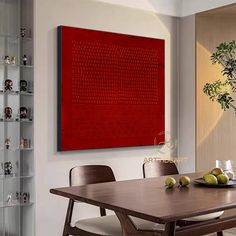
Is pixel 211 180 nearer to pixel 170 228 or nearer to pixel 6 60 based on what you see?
pixel 170 228

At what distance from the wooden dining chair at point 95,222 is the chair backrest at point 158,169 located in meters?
0.36

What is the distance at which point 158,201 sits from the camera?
7.71 feet

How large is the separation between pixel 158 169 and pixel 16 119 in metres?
1.34

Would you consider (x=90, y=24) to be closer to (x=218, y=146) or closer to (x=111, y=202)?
(x=218, y=146)

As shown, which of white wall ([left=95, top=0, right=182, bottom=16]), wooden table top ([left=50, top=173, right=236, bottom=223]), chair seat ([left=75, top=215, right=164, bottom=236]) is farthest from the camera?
white wall ([left=95, top=0, right=182, bottom=16])

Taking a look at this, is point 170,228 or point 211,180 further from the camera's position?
point 211,180

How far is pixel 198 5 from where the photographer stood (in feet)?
16.1

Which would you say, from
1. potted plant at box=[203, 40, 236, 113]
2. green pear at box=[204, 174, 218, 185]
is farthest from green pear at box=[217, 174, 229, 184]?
potted plant at box=[203, 40, 236, 113]

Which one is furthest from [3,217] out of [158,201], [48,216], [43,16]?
[158,201]

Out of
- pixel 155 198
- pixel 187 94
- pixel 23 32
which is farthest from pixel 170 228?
pixel 187 94

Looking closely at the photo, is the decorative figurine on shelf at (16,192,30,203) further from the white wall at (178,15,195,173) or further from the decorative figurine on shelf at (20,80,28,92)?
the white wall at (178,15,195,173)

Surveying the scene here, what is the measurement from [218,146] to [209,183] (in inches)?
91.0

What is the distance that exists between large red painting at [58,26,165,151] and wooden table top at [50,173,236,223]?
1369mm

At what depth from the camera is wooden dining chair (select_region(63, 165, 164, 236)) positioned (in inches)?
114
